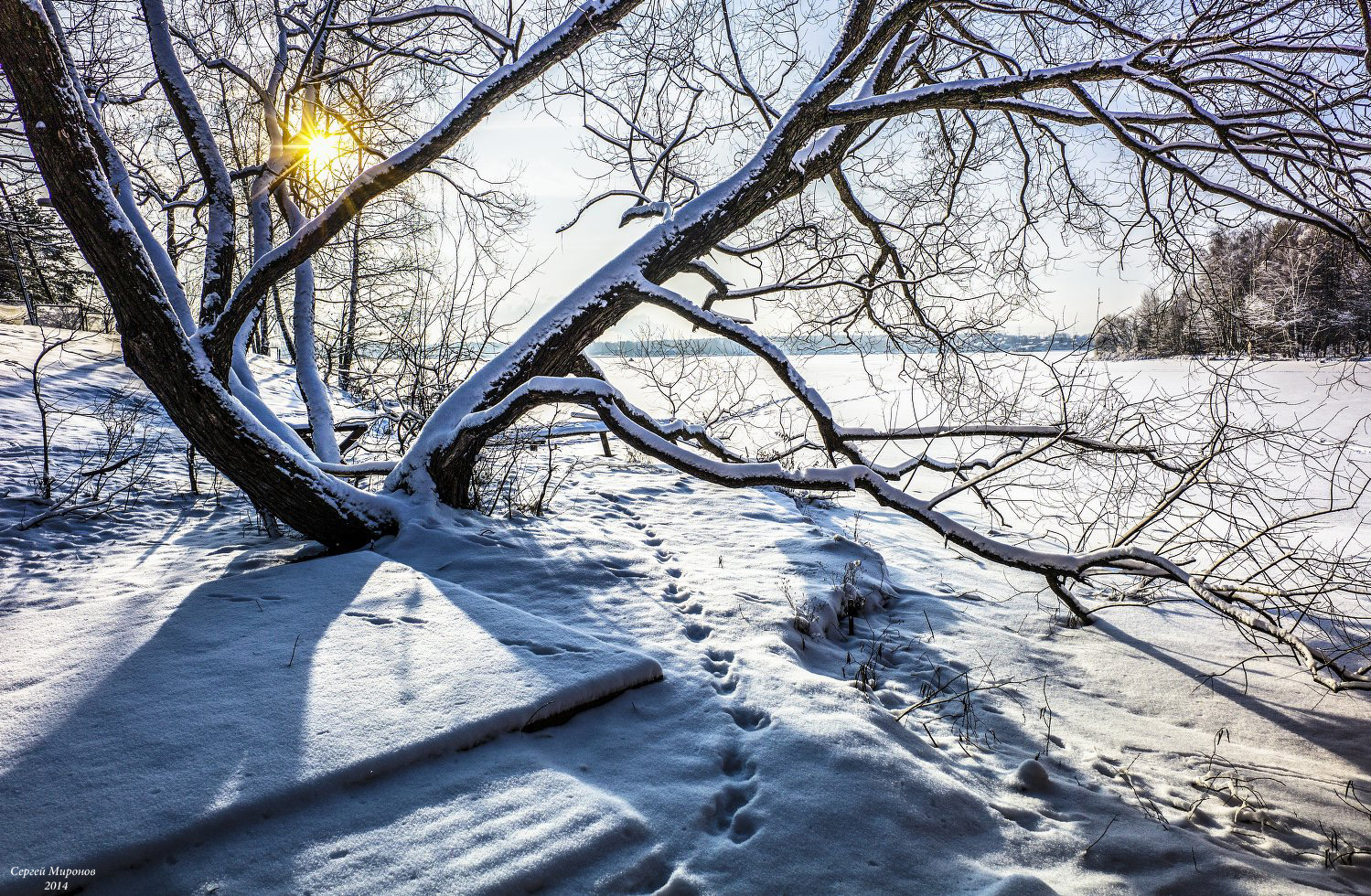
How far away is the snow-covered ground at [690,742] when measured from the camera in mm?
1536

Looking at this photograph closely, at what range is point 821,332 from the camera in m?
5.52

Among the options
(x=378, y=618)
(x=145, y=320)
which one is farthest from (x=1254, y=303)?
(x=145, y=320)

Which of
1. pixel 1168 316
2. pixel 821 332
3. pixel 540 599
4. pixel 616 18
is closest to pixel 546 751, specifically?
pixel 540 599

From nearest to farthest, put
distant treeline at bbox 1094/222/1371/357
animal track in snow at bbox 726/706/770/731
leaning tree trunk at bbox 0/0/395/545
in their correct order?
animal track in snow at bbox 726/706/770/731 < leaning tree trunk at bbox 0/0/395/545 < distant treeline at bbox 1094/222/1371/357

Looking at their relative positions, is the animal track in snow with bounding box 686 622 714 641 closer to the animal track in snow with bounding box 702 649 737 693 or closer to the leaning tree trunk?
the animal track in snow with bounding box 702 649 737 693

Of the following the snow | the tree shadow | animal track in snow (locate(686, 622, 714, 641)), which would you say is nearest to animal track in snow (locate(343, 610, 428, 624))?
the snow

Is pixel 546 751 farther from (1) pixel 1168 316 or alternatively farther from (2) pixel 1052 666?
(1) pixel 1168 316

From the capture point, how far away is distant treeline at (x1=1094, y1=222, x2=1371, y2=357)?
10.8ft

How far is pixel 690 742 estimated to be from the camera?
6.98 ft

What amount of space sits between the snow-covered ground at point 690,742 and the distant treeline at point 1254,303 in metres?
0.42

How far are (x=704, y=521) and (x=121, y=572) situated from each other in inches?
157

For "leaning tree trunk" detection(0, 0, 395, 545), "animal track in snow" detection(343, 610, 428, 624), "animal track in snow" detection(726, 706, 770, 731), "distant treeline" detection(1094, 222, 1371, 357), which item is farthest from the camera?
"distant treeline" detection(1094, 222, 1371, 357)

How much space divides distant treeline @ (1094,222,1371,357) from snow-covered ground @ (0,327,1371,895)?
0.42 m

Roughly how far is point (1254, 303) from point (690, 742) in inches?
167
